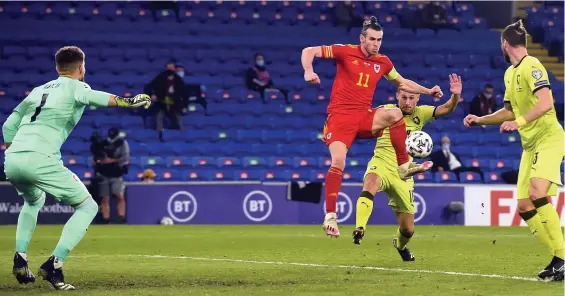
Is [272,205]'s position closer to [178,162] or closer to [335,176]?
[178,162]

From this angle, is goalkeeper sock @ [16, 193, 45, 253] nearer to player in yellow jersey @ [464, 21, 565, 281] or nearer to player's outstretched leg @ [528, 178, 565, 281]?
player in yellow jersey @ [464, 21, 565, 281]

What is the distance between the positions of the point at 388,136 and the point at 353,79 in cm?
117

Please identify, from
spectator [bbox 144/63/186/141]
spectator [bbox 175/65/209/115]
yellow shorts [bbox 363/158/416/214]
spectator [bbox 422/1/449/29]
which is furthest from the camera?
spectator [bbox 422/1/449/29]

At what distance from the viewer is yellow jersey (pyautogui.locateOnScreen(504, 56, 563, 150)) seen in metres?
8.54

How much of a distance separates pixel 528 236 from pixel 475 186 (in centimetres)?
501

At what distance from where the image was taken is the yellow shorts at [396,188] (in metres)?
11.2

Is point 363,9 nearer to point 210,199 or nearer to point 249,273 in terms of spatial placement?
point 210,199

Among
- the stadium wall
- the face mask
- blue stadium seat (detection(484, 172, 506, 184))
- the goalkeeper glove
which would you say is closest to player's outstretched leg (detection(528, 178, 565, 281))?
the goalkeeper glove

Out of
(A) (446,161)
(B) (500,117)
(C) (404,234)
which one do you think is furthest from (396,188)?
(A) (446,161)

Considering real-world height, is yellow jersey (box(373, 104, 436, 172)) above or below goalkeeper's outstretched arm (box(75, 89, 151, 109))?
below

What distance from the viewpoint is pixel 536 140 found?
866 cm

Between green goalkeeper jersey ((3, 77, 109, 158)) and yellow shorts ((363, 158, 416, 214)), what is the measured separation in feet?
13.3

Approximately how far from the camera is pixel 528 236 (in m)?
16.5

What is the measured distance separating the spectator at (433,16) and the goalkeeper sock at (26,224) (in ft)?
66.4
